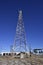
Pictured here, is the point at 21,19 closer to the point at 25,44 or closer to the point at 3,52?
the point at 25,44

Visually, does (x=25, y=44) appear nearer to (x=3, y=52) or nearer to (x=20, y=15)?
(x=20, y=15)

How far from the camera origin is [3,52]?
93.1 metres

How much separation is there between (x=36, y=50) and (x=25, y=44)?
6033 centimetres

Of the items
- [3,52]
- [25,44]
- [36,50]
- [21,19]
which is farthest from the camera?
[36,50]

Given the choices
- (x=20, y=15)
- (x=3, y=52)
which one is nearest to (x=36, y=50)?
(x=3, y=52)

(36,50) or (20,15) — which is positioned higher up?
(20,15)

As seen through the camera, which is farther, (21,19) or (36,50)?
(36,50)

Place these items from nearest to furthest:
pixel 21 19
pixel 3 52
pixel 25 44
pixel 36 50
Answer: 1. pixel 25 44
2. pixel 21 19
3. pixel 3 52
4. pixel 36 50

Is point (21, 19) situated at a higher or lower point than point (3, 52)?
higher

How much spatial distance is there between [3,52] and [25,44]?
131 ft

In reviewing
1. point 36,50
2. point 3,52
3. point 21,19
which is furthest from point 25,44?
point 36,50

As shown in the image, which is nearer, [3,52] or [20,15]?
[20,15]

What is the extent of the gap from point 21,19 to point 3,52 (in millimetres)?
37202

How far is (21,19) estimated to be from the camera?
6025 cm
